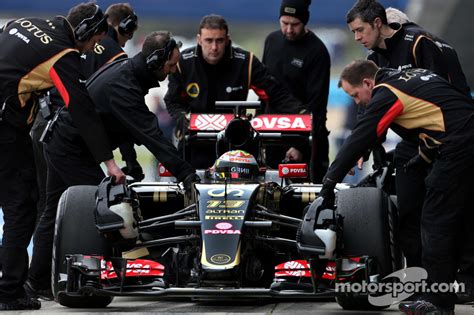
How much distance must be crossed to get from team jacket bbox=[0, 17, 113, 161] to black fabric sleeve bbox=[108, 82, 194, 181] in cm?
38

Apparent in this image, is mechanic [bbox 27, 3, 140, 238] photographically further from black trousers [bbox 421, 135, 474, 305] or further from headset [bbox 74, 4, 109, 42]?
black trousers [bbox 421, 135, 474, 305]

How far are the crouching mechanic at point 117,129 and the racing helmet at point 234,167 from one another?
0.21 m

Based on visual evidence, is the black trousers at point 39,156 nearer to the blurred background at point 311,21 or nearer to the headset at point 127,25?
the headset at point 127,25

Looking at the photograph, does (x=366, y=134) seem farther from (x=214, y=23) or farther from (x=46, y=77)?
(x=214, y=23)

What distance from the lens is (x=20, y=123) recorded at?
901 cm

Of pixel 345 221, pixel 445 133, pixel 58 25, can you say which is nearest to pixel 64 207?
pixel 58 25

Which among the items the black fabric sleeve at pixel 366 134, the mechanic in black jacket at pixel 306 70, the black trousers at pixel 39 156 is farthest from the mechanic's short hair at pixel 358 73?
the mechanic in black jacket at pixel 306 70

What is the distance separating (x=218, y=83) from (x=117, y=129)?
2.23 meters

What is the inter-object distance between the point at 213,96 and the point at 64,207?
10.5ft

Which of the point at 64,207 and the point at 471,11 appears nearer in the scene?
the point at 64,207

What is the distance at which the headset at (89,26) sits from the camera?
9148 millimetres

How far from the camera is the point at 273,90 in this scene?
1177cm

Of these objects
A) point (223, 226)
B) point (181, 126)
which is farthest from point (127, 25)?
point (223, 226)

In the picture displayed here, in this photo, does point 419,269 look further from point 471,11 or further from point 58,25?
point 471,11
